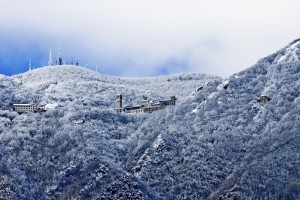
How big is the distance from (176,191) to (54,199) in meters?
25.9

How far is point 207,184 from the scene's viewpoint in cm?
18912

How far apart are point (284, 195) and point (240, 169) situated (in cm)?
1592

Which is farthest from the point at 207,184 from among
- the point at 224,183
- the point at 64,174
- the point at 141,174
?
the point at 64,174

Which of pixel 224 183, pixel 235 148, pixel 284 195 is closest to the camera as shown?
pixel 284 195

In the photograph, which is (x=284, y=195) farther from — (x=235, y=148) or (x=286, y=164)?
(x=235, y=148)

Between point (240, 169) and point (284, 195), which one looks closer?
point (284, 195)

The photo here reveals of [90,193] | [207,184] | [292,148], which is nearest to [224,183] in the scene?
[207,184]

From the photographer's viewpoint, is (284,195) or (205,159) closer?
(284,195)

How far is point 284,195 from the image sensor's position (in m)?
175

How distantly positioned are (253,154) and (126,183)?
89.7ft

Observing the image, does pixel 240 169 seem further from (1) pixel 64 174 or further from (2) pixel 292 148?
(1) pixel 64 174

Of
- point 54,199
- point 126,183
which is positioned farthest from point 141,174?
point 54,199

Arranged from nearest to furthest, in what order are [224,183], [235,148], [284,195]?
[284,195], [224,183], [235,148]

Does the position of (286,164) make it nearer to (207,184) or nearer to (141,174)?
(207,184)
